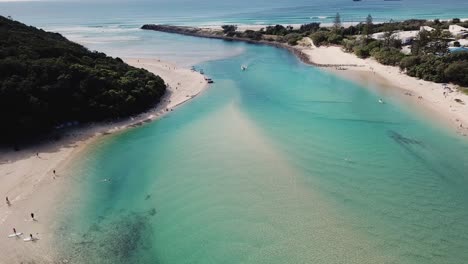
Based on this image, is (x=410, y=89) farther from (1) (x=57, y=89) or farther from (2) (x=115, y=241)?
(1) (x=57, y=89)

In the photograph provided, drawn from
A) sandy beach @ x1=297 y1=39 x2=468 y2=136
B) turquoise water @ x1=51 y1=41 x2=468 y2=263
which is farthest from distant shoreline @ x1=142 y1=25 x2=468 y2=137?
turquoise water @ x1=51 y1=41 x2=468 y2=263

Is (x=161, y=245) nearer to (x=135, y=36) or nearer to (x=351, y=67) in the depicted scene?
(x=351, y=67)

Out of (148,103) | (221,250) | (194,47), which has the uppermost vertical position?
(194,47)

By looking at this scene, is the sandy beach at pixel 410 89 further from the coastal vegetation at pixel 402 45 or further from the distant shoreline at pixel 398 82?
the coastal vegetation at pixel 402 45

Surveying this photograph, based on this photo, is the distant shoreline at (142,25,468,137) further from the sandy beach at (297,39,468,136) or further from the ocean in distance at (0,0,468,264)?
the ocean in distance at (0,0,468,264)

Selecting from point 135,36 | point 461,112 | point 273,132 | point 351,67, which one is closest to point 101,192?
point 273,132

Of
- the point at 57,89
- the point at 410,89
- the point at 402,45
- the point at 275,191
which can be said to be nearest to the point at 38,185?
the point at 57,89
